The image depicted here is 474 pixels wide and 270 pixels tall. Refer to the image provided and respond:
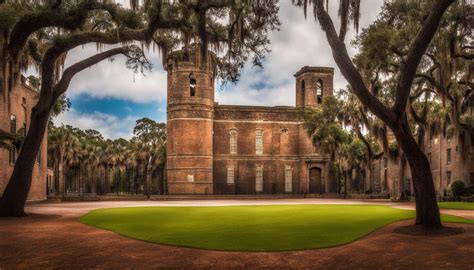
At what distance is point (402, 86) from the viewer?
42.8ft

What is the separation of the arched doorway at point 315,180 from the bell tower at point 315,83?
290 inches

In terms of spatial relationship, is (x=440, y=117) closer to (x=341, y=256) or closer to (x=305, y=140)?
(x=305, y=140)

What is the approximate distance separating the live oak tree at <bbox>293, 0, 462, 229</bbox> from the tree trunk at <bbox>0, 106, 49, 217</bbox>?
11398 mm

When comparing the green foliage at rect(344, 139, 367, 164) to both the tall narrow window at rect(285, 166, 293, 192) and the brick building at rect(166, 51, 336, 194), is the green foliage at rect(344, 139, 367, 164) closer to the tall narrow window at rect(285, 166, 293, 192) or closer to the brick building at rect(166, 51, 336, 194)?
the brick building at rect(166, 51, 336, 194)

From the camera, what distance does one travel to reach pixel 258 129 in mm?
52125

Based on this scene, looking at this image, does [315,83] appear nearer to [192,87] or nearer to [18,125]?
[192,87]

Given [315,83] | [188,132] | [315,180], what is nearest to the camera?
[188,132]

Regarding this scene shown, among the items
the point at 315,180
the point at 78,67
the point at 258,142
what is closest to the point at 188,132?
the point at 258,142

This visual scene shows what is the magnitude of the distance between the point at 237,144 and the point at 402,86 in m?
38.7

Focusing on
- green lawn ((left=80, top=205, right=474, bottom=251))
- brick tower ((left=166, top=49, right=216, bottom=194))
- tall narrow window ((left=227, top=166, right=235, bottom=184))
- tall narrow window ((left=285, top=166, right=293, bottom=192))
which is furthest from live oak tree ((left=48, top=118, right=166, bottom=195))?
green lawn ((left=80, top=205, right=474, bottom=251))

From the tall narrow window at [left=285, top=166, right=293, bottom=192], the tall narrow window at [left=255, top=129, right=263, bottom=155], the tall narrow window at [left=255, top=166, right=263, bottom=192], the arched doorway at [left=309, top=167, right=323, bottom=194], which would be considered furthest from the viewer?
the tall narrow window at [left=285, top=166, right=293, bottom=192]

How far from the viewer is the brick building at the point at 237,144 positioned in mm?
47356

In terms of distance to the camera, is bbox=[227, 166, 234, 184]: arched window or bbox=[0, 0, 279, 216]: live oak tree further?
bbox=[227, 166, 234, 184]: arched window

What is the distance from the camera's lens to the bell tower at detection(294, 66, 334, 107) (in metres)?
53.4
